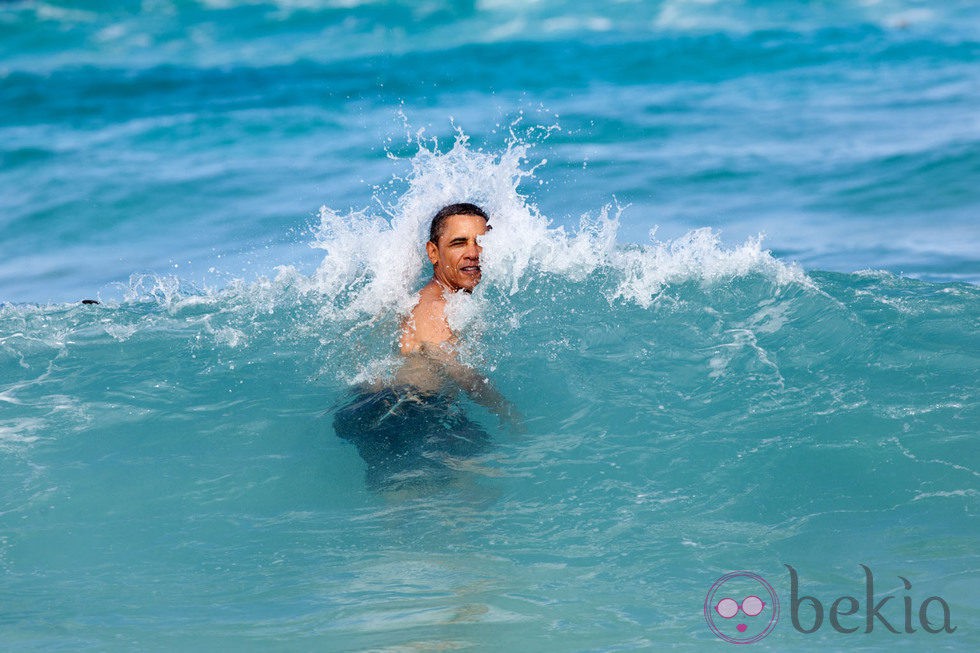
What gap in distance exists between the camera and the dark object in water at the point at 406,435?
5809mm

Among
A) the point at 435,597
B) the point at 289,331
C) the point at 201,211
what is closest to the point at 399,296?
the point at 289,331

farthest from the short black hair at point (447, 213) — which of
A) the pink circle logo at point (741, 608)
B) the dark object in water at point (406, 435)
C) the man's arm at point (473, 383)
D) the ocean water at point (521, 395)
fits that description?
the pink circle logo at point (741, 608)

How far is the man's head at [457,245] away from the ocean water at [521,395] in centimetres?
17

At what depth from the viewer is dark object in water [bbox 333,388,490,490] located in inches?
229

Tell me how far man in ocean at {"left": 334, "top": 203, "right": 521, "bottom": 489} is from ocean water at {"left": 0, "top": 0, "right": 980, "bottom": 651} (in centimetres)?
5

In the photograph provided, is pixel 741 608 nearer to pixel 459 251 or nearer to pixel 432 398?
pixel 432 398

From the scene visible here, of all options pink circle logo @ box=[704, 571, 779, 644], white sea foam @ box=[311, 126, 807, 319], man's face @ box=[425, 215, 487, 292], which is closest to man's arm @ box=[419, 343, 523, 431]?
man's face @ box=[425, 215, 487, 292]

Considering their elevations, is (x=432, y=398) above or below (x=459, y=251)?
below

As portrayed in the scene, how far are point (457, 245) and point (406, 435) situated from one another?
1.49 m

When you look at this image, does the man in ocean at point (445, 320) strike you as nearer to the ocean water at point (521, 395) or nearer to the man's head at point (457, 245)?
the man's head at point (457, 245)

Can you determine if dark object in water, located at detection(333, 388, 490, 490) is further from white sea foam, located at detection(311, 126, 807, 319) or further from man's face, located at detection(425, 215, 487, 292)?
white sea foam, located at detection(311, 126, 807, 319)

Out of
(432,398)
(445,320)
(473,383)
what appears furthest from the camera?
(445,320)

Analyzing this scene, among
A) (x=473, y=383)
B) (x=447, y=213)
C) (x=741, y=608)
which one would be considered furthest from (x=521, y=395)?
(x=741, y=608)

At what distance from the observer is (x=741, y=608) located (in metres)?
4.57
